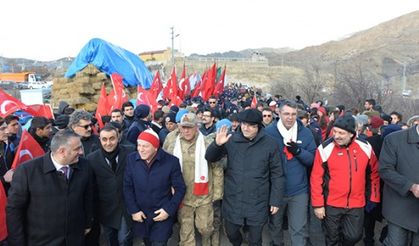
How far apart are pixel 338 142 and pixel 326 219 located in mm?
870

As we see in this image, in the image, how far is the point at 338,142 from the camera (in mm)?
3443

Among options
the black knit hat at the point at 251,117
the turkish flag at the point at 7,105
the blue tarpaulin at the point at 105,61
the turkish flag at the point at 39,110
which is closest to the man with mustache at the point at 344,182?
the black knit hat at the point at 251,117

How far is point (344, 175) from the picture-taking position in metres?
3.45

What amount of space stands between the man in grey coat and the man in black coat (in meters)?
1.07

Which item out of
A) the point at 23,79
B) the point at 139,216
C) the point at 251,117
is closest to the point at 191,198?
the point at 139,216

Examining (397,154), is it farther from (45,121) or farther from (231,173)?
(45,121)

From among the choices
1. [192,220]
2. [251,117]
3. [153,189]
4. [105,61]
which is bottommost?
[192,220]

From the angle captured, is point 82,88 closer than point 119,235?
No

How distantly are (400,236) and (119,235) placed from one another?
3.01 meters

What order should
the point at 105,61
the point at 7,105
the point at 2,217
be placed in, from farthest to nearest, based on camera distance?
the point at 105,61 < the point at 7,105 < the point at 2,217

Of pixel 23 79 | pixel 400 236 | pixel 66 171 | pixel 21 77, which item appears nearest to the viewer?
pixel 66 171

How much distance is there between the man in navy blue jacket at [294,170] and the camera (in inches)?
151

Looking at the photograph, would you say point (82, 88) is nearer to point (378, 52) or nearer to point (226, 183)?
point (226, 183)

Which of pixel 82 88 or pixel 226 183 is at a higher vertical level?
pixel 82 88
